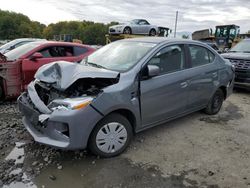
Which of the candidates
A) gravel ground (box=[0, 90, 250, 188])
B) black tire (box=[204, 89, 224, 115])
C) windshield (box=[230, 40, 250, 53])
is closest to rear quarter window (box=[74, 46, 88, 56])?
gravel ground (box=[0, 90, 250, 188])

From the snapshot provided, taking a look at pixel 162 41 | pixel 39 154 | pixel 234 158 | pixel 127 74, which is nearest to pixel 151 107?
pixel 127 74

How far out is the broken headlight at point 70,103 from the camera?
3.06 meters

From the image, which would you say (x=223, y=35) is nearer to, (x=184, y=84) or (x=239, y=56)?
(x=239, y=56)

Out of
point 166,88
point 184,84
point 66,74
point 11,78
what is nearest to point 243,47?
point 184,84

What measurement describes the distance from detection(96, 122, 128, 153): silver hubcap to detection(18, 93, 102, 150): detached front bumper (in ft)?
0.70

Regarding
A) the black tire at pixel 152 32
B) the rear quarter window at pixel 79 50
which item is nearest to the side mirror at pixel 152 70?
the rear quarter window at pixel 79 50

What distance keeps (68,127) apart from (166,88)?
5.55 ft

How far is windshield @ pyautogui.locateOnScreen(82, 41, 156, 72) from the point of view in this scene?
3830 millimetres

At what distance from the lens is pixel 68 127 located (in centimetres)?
305

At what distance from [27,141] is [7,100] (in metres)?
2.49

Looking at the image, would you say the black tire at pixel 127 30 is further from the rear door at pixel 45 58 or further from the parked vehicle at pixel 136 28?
the rear door at pixel 45 58

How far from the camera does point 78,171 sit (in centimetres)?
322

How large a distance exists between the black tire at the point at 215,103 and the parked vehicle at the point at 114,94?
0.67 meters

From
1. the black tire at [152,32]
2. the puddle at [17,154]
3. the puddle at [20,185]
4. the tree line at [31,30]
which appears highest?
the tree line at [31,30]
